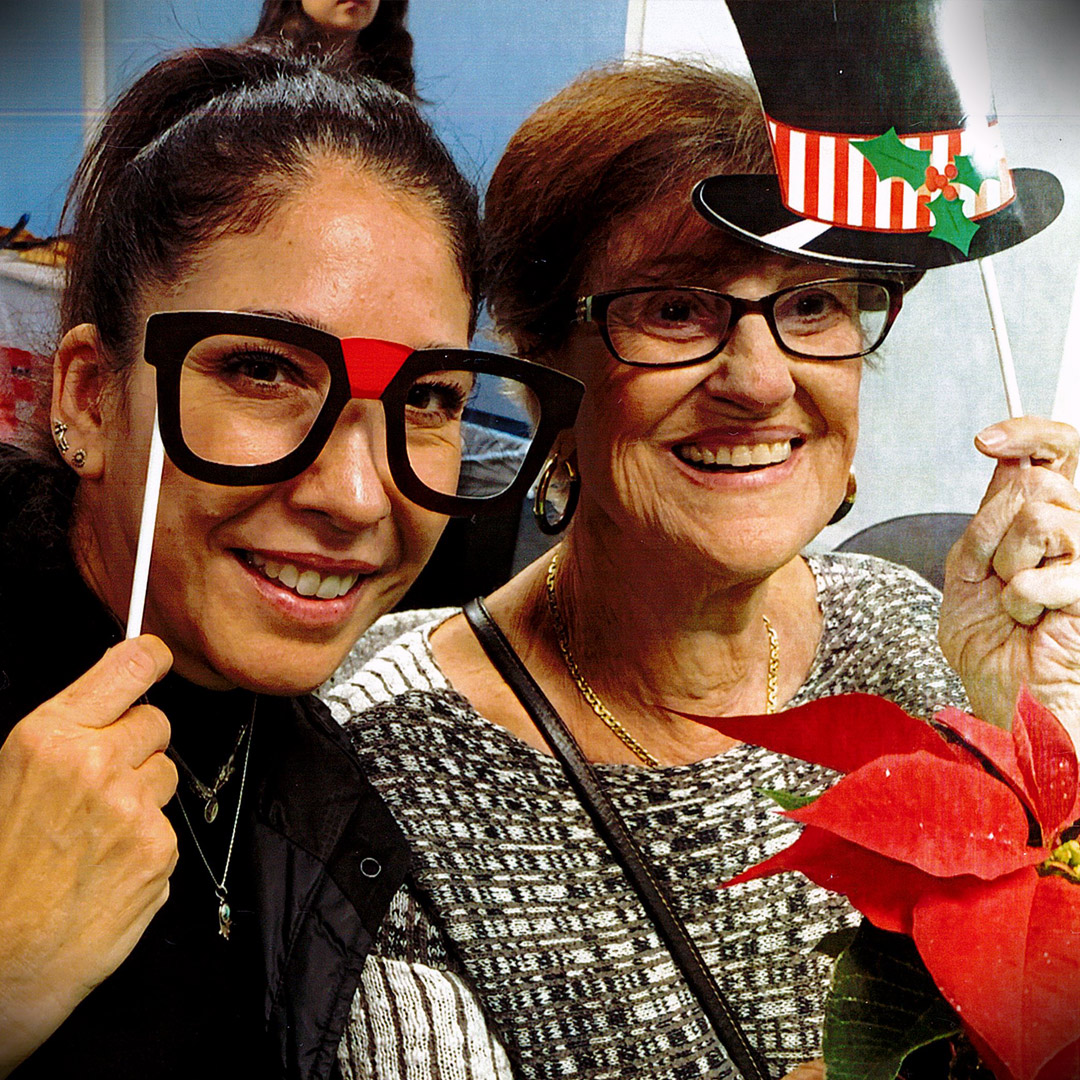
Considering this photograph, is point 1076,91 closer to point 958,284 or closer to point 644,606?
point 958,284

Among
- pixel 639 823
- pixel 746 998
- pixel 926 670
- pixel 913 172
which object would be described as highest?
pixel 913 172

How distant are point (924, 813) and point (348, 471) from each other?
1.37ft

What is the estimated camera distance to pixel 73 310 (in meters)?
0.92

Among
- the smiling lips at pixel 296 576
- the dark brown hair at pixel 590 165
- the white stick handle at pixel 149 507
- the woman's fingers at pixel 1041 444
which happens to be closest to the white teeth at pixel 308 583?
the smiling lips at pixel 296 576

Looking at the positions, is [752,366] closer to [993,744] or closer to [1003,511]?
[1003,511]

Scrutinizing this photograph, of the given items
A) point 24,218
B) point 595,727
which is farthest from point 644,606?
point 24,218

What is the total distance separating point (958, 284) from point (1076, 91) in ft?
0.54

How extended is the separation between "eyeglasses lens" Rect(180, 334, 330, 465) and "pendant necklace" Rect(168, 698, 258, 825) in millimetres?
285

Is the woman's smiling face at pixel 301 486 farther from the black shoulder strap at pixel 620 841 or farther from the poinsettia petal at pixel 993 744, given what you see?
the poinsettia petal at pixel 993 744

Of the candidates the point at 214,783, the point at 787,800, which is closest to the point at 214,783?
the point at 214,783

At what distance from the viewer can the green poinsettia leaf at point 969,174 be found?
1.02 m

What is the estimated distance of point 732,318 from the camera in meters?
1.04

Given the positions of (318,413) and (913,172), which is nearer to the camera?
(318,413)

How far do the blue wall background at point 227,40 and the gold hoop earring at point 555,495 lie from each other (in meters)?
0.26
